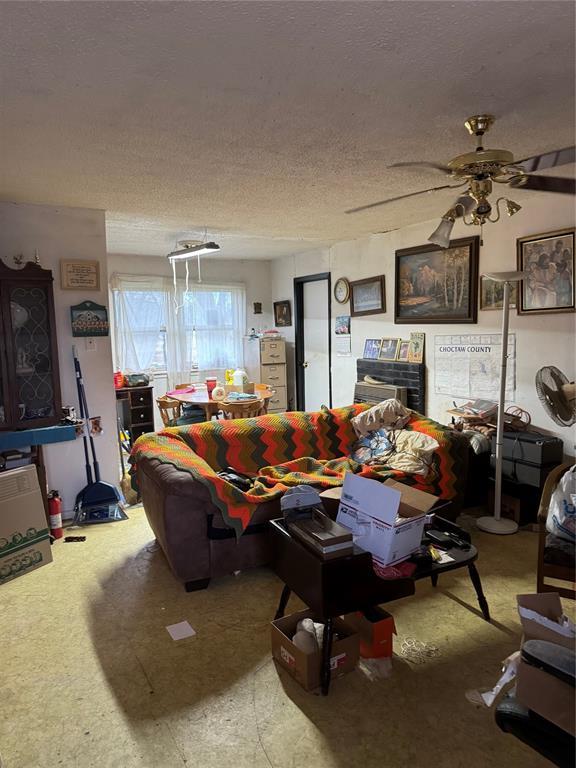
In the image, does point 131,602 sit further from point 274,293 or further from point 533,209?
point 274,293

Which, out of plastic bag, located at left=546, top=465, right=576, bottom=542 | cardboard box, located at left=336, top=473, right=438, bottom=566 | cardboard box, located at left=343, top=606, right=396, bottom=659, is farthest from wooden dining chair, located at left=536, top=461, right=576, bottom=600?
cardboard box, located at left=343, top=606, right=396, bottom=659

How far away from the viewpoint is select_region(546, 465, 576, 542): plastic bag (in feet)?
7.68

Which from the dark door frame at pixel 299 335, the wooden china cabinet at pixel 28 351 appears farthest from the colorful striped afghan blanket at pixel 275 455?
the dark door frame at pixel 299 335

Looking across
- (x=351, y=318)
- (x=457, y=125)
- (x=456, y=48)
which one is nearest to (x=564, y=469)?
(x=457, y=125)

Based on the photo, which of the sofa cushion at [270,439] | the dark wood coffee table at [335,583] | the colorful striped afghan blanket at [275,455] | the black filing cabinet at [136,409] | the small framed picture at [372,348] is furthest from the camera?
the black filing cabinet at [136,409]

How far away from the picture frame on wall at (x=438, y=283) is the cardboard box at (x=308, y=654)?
9.47ft

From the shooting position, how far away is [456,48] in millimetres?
1587

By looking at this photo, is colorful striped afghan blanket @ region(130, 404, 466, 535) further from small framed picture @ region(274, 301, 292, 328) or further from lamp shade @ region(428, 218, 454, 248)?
small framed picture @ region(274, 301, 292, 328)

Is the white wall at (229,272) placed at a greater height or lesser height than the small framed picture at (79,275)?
greater

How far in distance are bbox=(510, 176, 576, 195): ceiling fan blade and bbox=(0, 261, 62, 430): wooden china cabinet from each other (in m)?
2.95

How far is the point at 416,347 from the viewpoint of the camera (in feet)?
15.6

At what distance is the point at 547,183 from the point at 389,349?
323 cm

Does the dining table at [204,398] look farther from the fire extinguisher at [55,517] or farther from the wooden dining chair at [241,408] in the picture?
the fire extinguisher at [55,517]

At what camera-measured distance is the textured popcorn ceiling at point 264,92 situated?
1.41 metres
